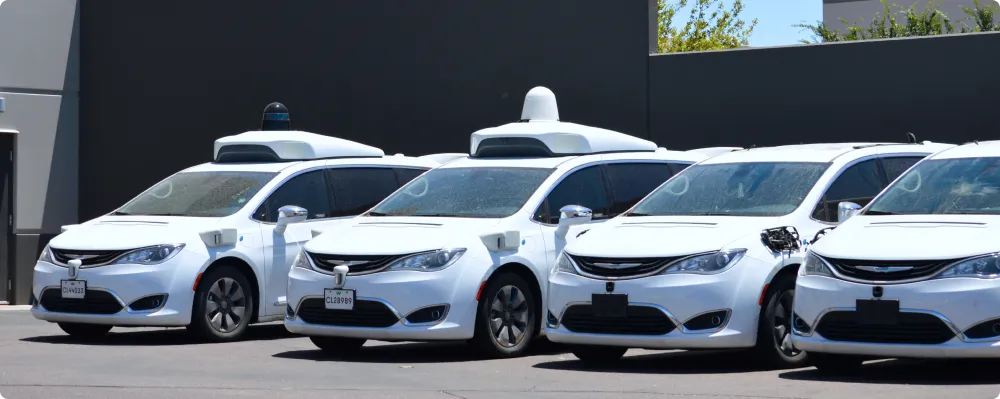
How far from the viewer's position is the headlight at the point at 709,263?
10062 mm

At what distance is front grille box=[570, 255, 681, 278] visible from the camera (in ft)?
33.4

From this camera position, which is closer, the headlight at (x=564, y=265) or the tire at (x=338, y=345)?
the headlight at (x=564, y=265)

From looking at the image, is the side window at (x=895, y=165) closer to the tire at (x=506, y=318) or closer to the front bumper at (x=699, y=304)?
the front bumper at (x=699, y=304)

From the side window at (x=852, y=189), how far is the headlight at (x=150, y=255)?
207 inches

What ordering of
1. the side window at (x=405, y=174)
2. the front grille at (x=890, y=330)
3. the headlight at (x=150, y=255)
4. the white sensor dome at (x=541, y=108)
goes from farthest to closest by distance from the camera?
the white sensor dome at (x=541, y=108)
the side window at (x=405, y=174)
the headlight at (x=150, y=255)
the front grille at (x=890, y=330)

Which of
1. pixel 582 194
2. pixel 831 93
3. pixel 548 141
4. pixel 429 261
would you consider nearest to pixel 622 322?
pixel 429 261

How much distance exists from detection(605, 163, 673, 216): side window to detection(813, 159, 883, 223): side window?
208cm

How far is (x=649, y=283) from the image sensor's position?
10.1m

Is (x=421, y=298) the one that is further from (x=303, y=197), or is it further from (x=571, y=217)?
(x=303, y=197)

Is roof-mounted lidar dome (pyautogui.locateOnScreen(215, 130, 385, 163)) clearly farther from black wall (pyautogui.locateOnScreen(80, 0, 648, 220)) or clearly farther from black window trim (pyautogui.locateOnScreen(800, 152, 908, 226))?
black window trim (pyautogui.locateOnScreen(800, 152, 908, 226))

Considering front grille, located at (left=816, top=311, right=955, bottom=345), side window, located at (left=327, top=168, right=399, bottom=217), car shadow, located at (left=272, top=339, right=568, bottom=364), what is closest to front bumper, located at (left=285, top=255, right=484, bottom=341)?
car shadow, located at (left=272, top=339, right=568, bottom=364)

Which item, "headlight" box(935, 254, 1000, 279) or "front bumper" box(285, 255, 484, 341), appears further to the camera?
"front bumper" box(285, 255, 484, 341)

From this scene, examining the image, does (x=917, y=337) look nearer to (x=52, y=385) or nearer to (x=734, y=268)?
(x=734, y=268)

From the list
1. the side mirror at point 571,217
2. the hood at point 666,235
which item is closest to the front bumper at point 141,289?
the side mirror at point 571,217
